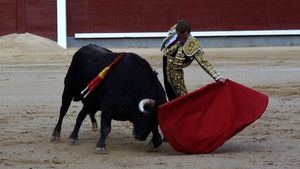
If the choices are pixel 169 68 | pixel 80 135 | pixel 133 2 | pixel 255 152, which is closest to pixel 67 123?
pixel 80 135

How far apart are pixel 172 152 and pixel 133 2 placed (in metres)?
16.5

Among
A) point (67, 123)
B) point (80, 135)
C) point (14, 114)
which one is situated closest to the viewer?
point (80, 135)

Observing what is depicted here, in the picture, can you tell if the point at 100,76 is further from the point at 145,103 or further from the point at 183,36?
the point at 183,36

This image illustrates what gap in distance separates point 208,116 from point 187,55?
0.59m

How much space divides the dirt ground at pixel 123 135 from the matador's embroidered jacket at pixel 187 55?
0.75m

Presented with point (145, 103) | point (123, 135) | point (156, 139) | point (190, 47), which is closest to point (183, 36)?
point (190, 47)

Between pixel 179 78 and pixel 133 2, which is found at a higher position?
pixel 179 78

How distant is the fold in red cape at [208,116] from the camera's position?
6020 mm

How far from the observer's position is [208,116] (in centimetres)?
614

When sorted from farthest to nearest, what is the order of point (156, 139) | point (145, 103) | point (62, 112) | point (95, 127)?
point (95, 127) < point (62, 112) < point (156, 139) < point (145, 103)

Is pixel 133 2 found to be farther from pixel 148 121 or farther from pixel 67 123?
pixel 148 121

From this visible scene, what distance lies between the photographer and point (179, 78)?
6.44 m

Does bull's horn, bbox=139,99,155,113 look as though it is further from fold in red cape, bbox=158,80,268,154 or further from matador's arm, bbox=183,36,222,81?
matador's arm, bbox=183,36,222,81

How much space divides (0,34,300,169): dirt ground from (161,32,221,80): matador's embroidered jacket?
0.75 metres
